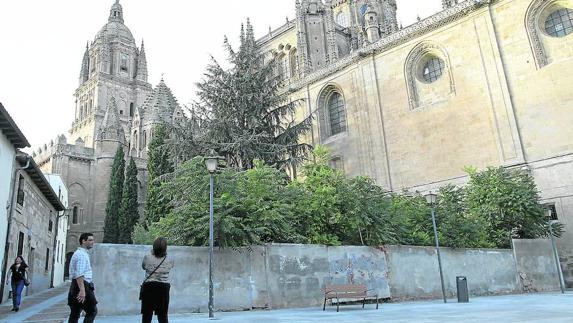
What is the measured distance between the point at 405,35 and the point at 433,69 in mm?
2643

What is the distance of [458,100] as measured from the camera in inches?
964

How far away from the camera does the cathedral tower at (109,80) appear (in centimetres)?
6700

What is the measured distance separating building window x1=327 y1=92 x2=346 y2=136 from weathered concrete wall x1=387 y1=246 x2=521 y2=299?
14.3 m

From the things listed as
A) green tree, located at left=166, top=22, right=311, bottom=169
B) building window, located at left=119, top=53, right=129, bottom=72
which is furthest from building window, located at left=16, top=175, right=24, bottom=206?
building window, located at left=119, top=53, right=129, bottom=72

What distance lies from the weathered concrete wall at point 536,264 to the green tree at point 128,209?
28.7m

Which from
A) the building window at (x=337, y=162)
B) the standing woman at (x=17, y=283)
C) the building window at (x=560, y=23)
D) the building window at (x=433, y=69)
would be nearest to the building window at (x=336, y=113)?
the building window at (x=337, y=162)

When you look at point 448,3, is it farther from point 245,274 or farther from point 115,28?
point 115,28

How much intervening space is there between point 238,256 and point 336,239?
3.51 m

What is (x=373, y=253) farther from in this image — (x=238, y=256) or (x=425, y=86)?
(x=425, y=86)

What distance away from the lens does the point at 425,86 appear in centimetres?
2631

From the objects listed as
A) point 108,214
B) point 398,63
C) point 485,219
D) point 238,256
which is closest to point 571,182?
point 485,219

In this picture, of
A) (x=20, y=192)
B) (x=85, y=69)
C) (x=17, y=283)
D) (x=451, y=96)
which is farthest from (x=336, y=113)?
(x=85, y=69)

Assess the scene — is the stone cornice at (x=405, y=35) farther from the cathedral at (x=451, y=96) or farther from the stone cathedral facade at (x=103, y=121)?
the stone cathedral facade at (x=103, y=121)

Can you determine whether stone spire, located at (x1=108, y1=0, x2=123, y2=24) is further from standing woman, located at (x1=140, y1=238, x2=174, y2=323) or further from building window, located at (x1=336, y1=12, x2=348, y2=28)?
standing woman, located at (x1=140, y1=238, x2=174, y2=323)
